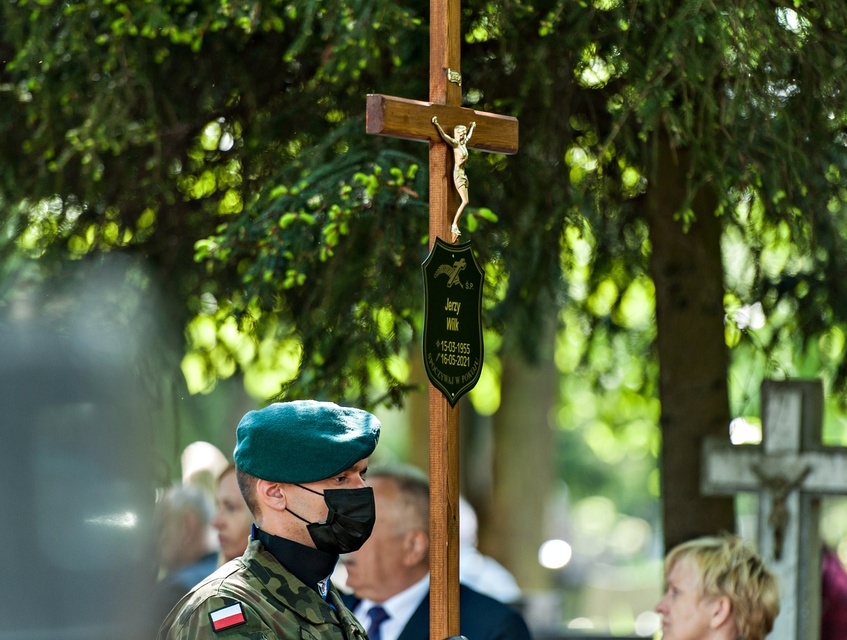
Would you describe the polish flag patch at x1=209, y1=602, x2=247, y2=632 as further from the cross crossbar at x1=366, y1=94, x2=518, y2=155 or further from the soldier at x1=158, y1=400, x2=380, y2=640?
the cross crossbar at x1=366, y1=94, x2=518, y2=155

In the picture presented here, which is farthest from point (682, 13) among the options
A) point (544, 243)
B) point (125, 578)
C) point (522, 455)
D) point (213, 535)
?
point (522, 455)

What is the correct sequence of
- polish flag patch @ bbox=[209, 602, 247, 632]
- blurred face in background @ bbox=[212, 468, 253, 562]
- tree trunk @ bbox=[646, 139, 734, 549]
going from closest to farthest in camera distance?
polish flag patch @ bbox=[209, 602, 247, 632] → blurred face in background @ bbox=[212, 468, 253, 562] → tree trunk @ bbox=[646, 139, 734, 549]

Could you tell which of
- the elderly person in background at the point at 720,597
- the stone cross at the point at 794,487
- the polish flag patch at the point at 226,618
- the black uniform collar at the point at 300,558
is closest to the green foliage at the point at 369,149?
the stone cross at the point at 794,487

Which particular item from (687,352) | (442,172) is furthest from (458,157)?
(687,352)

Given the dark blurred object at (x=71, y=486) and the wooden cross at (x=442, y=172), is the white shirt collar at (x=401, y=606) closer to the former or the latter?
the dark blurred object at (x=71, y=486)

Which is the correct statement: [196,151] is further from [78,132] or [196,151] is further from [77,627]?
[77,627]

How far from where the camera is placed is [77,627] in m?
4.48

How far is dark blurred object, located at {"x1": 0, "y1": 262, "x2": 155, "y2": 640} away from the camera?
4324 millimetres

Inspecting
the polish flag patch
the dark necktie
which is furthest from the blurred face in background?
the polish flag patch

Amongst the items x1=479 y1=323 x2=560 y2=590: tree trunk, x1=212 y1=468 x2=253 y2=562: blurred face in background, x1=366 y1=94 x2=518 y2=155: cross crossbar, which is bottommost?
x1=479 y1=323 x2=560 y2=590: tree trunk

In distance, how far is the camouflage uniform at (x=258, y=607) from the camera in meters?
2.43

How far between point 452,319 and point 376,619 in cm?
231

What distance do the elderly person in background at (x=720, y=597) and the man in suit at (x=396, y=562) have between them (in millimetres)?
665

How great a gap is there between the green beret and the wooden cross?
0.25 m
